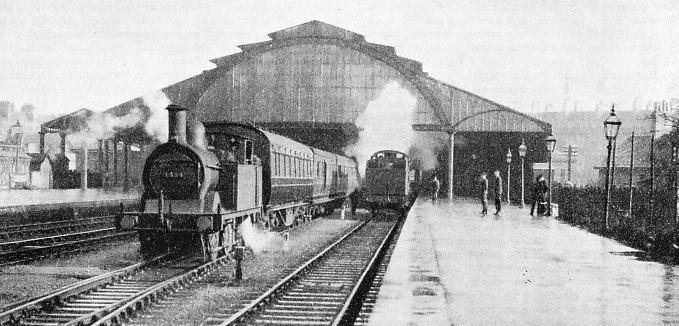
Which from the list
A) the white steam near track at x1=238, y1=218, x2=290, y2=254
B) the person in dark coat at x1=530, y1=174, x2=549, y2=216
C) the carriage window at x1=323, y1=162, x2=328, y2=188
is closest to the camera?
the white steam near track at x1=238, y1=218, x2=290, y2=254

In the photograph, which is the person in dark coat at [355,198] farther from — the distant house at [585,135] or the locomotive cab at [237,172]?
the distant house at [585,135]

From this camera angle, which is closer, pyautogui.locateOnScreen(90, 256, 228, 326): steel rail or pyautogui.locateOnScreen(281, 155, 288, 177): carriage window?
pyautogui.locateOnScreen(90, 256, 228, 326): steel rail

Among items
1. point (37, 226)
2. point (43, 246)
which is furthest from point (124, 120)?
point (43, 246)

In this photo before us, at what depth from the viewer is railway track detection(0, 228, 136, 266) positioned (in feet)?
49.9

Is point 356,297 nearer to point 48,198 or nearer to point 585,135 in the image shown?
point 48,198

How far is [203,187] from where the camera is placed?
13.5m

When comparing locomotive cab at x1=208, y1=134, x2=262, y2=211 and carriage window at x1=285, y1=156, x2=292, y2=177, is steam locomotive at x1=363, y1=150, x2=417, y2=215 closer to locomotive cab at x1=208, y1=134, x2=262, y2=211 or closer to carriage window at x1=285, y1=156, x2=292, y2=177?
carriage window at x1=285, y1=156, x2=292, y2=177

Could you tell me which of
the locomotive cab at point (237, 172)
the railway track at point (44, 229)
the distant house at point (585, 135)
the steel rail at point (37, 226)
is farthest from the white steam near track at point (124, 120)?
the distant house at point (585, 135)

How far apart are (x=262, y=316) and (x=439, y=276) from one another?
3276mm

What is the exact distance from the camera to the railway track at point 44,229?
1961cm

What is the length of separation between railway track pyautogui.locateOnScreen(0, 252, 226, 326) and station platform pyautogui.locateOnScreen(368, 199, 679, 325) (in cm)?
322

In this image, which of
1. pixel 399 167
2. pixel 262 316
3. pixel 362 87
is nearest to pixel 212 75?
pixel 362 87

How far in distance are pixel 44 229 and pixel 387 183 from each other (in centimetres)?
1443

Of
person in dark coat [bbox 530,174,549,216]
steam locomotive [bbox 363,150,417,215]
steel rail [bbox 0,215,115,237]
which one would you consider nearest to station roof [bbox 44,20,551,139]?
steam locomotive [bbox 363,150,417,215]
